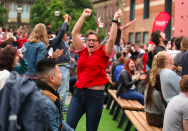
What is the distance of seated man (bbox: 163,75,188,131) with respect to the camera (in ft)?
11.9

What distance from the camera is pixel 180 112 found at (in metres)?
3.67

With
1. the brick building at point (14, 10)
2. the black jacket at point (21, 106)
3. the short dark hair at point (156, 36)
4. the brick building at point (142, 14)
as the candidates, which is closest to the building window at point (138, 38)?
the brick building at point (142, 14)

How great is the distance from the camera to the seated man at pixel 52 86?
109 inches

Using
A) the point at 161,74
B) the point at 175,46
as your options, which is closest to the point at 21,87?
the point at 161,74

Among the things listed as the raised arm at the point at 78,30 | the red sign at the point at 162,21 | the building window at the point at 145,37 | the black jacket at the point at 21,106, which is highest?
the building window at the point at 145,37

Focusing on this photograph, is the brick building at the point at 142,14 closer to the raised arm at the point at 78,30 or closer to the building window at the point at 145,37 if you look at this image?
the building window at the point at 145,37

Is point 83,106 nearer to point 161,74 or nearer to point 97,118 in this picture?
point 97,118

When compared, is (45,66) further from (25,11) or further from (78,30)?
(25,11)

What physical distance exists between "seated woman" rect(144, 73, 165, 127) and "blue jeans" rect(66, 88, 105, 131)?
59.2 inches

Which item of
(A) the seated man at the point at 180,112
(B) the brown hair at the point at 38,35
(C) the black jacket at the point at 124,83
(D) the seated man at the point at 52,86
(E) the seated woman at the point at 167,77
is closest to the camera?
(D) the seated man at the point at 52,86

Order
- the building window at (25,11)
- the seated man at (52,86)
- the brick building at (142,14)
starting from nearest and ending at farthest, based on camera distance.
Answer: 1. the seated man at (52,86)
2. the brick building at (142,14)
3. the building window at (25,11)

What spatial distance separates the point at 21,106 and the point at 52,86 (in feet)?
3.88

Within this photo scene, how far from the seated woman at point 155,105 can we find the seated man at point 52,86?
2.59m

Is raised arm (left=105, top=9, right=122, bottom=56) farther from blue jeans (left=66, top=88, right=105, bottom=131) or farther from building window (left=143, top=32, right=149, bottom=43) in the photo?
building window (left=143, top=32, right=149, bottom=43)
